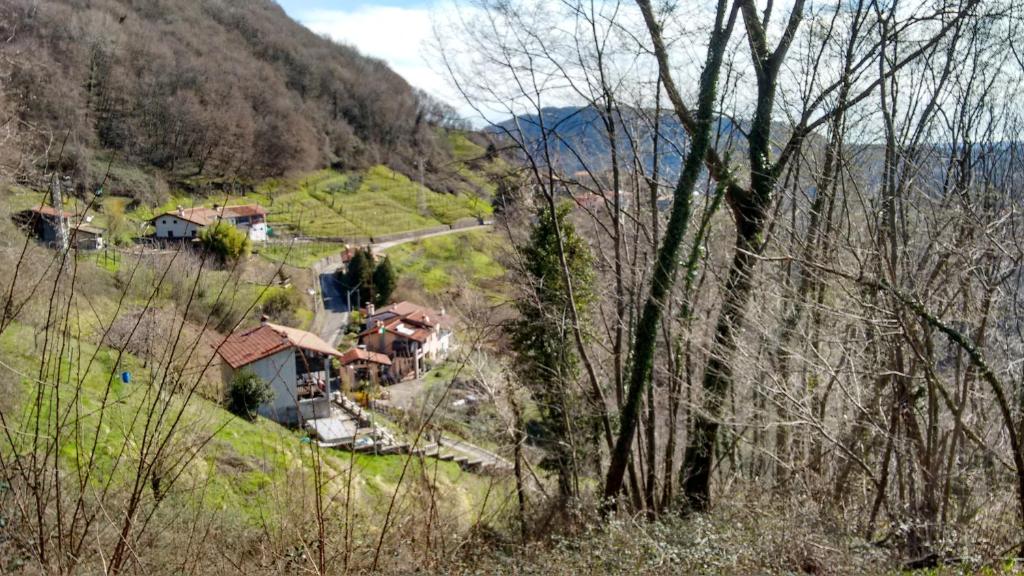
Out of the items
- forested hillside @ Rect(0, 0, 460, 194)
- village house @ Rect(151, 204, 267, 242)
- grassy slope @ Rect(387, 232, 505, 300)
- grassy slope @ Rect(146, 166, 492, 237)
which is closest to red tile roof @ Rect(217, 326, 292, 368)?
village house @ Rect(151, 204, 267, 242)

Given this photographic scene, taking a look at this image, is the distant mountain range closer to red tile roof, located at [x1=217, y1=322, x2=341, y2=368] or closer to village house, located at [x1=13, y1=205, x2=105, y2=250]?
village house, located at [x1=13, y1=205, x2=105, y2=250]

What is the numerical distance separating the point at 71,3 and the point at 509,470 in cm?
924

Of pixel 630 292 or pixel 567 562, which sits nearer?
pixel 567 562

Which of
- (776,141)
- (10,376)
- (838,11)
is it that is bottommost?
(10,376)

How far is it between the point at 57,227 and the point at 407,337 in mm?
19919

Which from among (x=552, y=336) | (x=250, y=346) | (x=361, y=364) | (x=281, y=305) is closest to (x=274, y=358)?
(x=250, y=346)

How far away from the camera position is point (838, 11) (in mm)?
5348

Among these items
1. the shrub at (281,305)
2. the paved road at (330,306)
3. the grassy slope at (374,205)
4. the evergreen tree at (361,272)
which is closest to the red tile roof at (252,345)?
the shrub at (281,305)

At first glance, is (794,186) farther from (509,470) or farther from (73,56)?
(73,56)

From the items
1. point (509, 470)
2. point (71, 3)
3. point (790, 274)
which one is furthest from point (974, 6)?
point (71, 3)

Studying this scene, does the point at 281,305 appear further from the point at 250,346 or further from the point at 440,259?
the point at 250,346

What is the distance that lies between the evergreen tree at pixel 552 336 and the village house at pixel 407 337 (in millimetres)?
10967

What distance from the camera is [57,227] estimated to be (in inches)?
111

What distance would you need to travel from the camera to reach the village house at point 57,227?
2.15 meters
